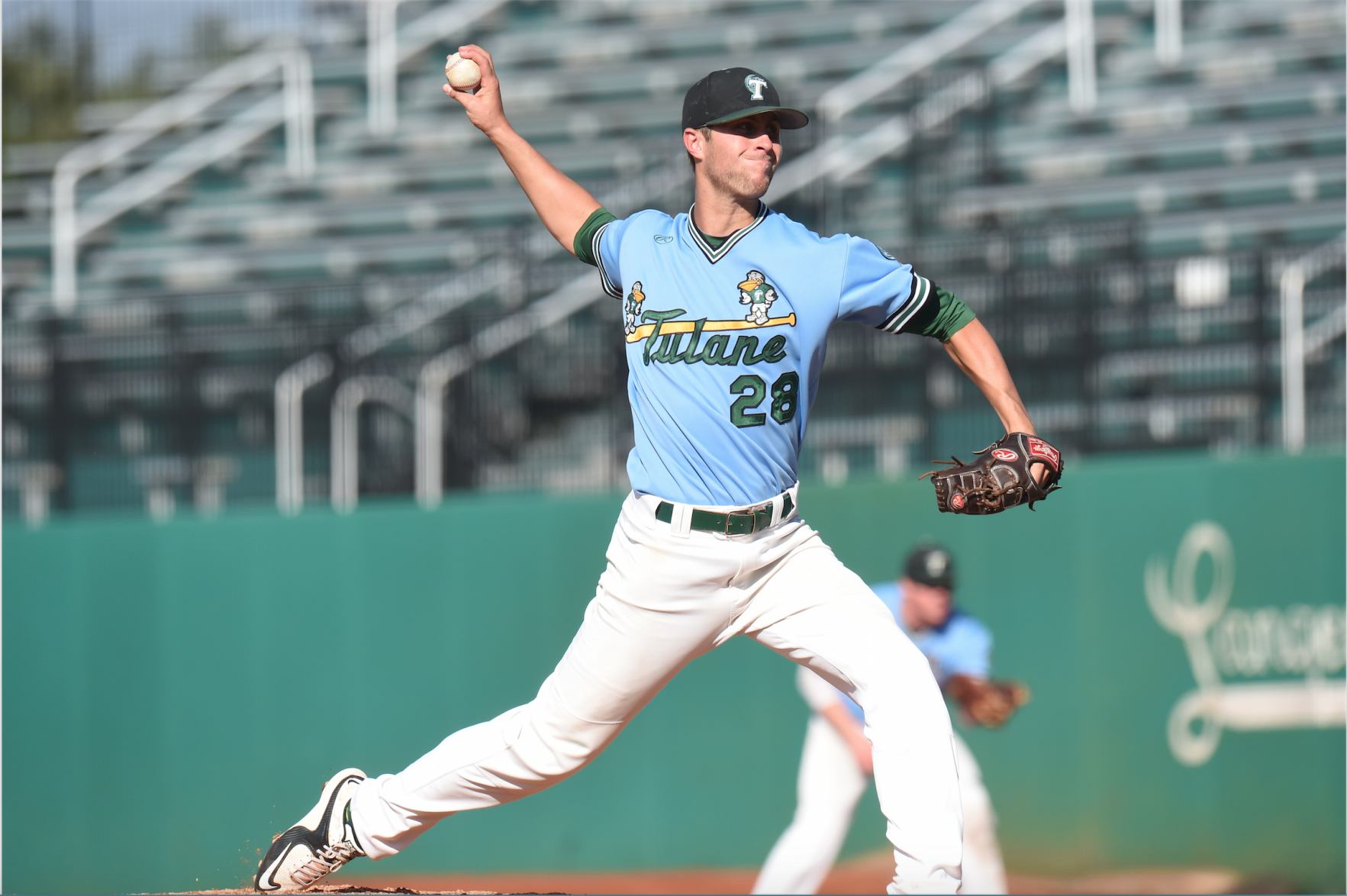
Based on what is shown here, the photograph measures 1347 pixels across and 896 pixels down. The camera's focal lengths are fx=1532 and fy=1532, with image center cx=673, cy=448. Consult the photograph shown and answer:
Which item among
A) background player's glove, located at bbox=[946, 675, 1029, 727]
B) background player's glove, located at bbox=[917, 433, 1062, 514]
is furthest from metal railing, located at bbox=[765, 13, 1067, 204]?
background player's glove, located at bbox=[917, 433, 1062, 514]

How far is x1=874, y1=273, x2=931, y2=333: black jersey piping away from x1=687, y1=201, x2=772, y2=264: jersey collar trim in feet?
1.37

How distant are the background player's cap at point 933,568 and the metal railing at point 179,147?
415 inches

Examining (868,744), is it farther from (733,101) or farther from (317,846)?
(733,101)

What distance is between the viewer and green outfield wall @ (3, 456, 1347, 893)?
832 cm

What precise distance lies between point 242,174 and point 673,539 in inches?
534

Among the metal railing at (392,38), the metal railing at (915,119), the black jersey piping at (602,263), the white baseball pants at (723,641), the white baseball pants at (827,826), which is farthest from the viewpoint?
the metal railing at (392,38)

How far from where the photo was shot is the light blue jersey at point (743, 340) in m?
3.83

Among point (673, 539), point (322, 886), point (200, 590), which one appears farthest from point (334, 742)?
point (673, 539)

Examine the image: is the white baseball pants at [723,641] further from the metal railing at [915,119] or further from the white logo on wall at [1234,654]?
the metal railing at [915,119]

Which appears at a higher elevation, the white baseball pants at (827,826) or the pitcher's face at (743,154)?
the pitcher's face at (743,154)

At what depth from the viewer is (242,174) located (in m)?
16.2

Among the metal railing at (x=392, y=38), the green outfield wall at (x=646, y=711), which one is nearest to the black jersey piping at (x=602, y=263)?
the green outfield wall at (x=646, y=711)

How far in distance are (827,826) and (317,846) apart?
2603mm

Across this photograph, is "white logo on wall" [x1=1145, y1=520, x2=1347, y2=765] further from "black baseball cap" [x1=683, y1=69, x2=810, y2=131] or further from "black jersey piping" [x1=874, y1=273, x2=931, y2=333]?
"black baseball cap" [x1=683, y1=69, x2=810, y2=131]
